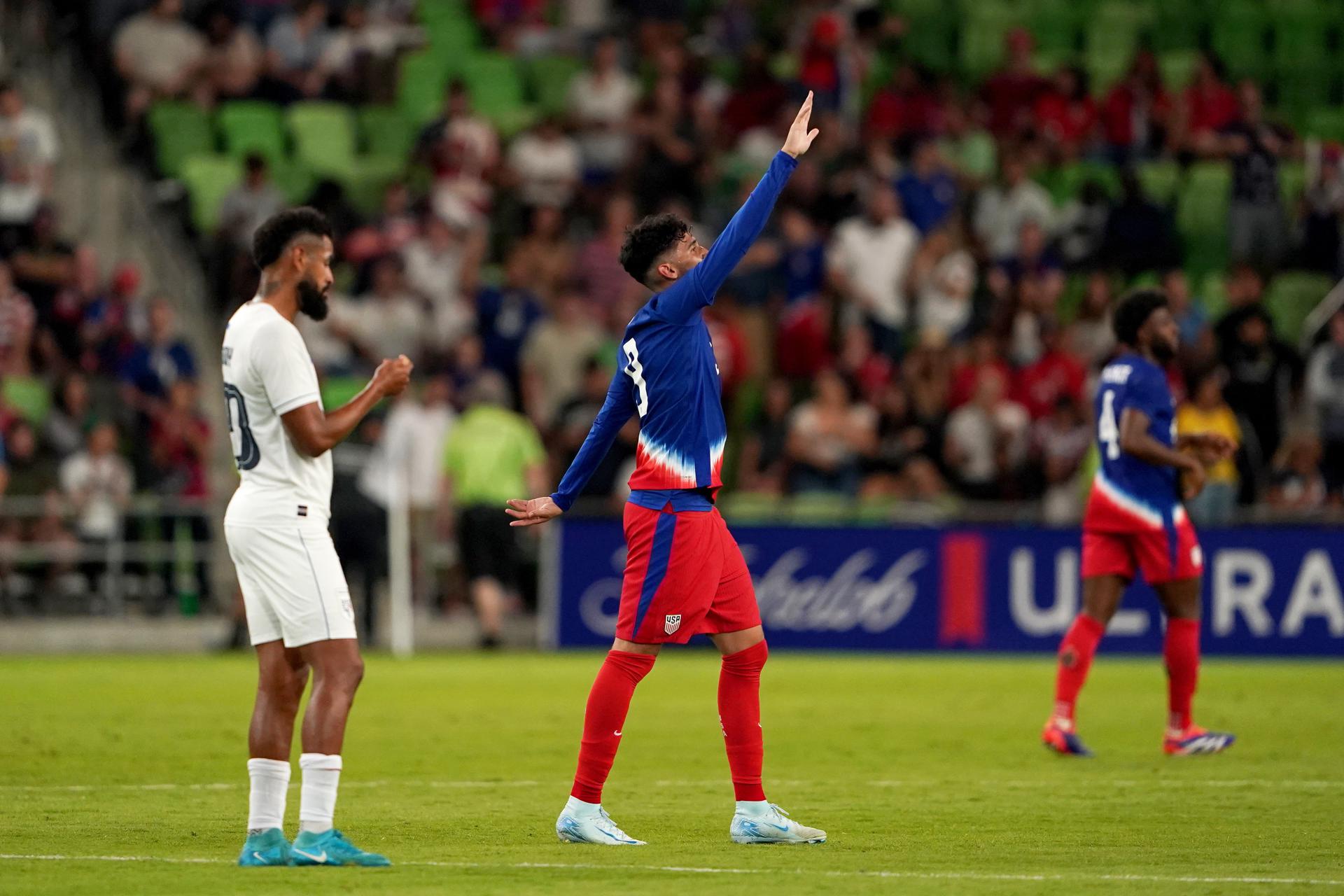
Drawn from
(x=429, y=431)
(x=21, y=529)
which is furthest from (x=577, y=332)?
(x=21, y=529)

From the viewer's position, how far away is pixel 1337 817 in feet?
30.6

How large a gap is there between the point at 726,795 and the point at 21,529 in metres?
11.9

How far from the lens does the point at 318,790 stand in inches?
303

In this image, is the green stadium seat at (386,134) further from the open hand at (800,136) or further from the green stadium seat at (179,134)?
the open hand at (800,136)

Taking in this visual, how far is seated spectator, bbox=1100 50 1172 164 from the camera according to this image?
82.2 ft

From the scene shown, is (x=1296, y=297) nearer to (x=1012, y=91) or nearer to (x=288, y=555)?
(x=1012, y=91)

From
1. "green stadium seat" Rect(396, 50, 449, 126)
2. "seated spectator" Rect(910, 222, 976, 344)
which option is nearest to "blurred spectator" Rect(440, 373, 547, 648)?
"seated spectator" Rect(910, 222, 976, 344)

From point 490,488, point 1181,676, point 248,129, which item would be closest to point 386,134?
point 248,129

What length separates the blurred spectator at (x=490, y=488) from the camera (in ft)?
66.7

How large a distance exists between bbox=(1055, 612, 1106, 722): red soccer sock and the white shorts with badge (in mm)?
5426

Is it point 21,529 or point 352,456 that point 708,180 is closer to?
point 352,456

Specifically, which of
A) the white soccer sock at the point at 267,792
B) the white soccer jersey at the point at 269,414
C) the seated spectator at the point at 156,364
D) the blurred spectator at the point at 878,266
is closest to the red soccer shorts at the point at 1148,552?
the white soccer jersey at the point at 269,414

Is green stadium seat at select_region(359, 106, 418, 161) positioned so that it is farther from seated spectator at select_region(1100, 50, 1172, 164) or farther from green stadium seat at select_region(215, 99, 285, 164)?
seated spectator at select_region(1100, 50, 1172, 164)

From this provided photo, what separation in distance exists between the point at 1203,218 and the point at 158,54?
1250 centimetres
